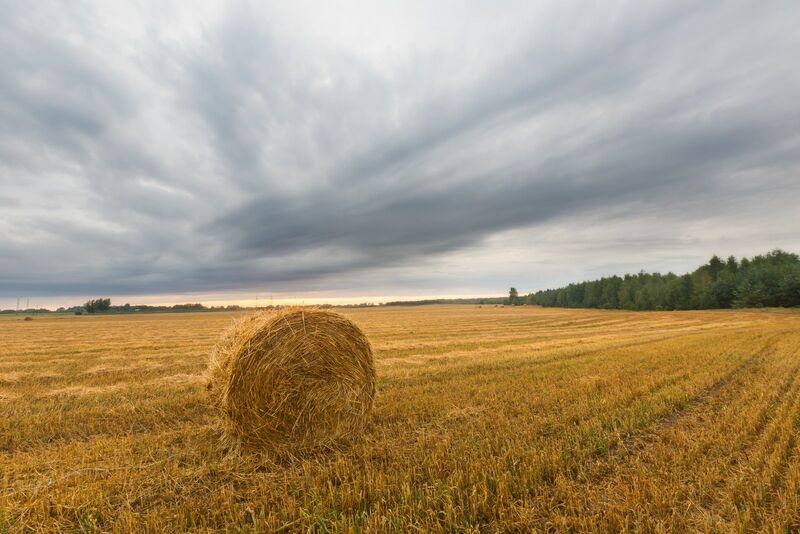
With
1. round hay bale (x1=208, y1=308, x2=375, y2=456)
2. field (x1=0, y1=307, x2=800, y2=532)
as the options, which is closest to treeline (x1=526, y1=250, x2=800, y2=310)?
field (x1=0, y1=307, x2=800, y2=532)

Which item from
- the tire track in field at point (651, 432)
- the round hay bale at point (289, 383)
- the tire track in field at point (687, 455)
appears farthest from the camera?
the round hay bale at point (289, 383)

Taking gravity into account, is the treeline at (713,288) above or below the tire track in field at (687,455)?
above

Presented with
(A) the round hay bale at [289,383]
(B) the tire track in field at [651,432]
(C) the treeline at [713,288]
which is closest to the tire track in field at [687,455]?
(B) the tire track in field at [651,432]

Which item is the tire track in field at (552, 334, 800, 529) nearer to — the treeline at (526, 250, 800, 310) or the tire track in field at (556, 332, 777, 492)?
the tire track in field at (556, 332, 777, 492)

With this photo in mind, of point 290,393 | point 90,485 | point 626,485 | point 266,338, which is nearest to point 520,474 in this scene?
point 626,485

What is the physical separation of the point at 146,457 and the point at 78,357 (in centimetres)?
1428

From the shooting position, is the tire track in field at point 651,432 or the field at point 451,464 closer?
the field at point 451,464

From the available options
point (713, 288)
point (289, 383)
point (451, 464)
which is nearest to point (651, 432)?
point (451, 464)

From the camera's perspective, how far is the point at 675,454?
4.58m

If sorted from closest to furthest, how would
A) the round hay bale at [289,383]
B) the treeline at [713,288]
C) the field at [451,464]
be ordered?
the field at [451,464] < the round hay bale at [289,383] < the treeline at [713,288]

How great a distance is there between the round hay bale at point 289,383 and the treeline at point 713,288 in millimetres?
78376

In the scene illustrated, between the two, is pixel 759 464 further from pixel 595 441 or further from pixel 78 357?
pixel 78 357

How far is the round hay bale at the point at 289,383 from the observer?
5.44 metres

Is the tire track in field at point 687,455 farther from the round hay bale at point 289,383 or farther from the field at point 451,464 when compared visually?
the round hay bale at point 289,383
